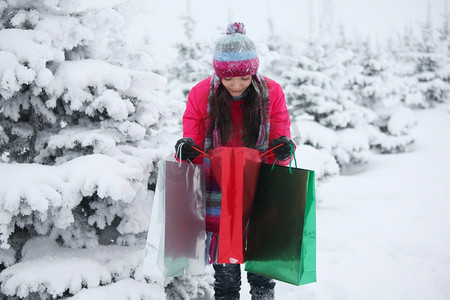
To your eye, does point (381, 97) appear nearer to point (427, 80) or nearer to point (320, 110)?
point (427, 80)

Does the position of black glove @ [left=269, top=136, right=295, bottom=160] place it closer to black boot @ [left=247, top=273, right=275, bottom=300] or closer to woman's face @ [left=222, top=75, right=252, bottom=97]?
woman's face @ [left=222, top=75, right=252, bottom=97]

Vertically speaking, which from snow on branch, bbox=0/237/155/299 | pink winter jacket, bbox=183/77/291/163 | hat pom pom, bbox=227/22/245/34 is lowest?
snow on branch, bbox=0/237/155/299

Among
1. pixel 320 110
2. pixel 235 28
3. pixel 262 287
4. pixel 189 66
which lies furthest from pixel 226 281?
pixel 189 66

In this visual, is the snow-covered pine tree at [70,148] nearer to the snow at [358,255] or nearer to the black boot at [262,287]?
the snow at [358,255]

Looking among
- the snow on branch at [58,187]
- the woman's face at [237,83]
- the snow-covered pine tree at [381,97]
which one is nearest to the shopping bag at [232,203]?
the woman's face at [237,83]

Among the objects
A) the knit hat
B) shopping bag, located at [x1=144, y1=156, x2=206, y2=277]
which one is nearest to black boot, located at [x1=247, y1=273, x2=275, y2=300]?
shopping bag, located at [x1=144, y1=156, x2=206, y2=277]

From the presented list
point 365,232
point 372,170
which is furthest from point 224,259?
point 372,170

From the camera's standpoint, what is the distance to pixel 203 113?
91.8 inches

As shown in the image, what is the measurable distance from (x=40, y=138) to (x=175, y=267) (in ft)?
5.00

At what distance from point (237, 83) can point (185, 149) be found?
50cm

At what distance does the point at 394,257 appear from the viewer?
425 centimetres

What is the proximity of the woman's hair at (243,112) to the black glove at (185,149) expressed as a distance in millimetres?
230

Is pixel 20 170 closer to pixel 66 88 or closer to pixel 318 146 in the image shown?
pixel 66 88

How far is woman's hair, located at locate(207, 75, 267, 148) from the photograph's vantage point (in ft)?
7.48
